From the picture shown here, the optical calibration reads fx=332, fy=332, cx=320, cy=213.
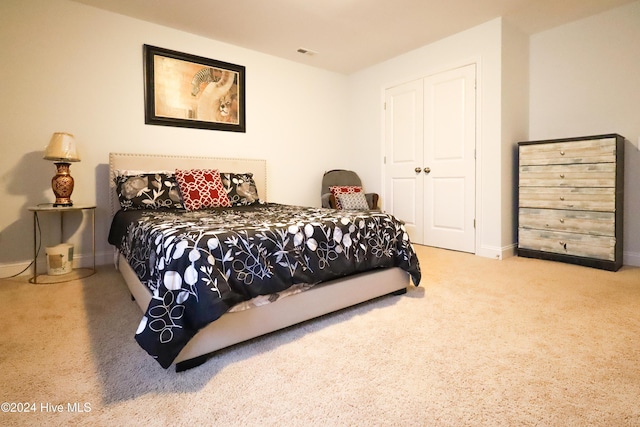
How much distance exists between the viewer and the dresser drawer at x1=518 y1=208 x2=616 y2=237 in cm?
291

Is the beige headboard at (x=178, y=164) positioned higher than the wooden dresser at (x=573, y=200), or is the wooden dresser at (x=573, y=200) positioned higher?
the beige headboard at (x=178, y=164)

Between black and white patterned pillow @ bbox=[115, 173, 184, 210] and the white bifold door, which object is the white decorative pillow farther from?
black and white patterned pillow @ bbox=[115, 173, 184, 210]

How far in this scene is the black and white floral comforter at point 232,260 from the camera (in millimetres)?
1337

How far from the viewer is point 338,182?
14.9 ft

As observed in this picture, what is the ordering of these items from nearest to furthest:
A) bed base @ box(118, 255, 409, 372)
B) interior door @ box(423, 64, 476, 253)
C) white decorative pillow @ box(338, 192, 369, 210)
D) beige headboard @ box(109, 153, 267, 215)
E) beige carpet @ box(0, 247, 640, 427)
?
beige carpet @ box(0, 247, 640, 427)
bed base @ box(118, 255, 409, 372)
beige headboard @ box(109, 153, 267, 215)
interior door @ box(423, 64, 476, 253)
white decorative pillow @ box(338, 192, 369, 210)

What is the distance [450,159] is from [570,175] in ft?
3.71

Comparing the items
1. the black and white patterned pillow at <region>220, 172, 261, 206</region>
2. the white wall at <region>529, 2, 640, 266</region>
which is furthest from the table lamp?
the white wall at <region>529, 2, 640, 266</region>

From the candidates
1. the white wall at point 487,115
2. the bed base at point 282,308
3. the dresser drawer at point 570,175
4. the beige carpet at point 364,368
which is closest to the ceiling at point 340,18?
the white wall at point 487,115

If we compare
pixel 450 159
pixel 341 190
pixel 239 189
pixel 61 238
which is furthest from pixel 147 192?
pixel 450 159

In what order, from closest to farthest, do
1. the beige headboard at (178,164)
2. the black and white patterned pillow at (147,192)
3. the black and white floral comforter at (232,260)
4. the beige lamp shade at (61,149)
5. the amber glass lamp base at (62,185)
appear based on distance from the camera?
the black and white floral comforter at (232,260)
the beige lamp shade at (61,149)
the amber glass lamp base at (62,185)
the black and white patterned pillow at (147,192)
the beige headboard at (178,164)

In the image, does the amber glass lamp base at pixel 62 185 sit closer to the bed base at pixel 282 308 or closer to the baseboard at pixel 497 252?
the bed base at pixel 282 308

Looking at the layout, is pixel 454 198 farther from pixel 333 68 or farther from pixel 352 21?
pixel 333 68

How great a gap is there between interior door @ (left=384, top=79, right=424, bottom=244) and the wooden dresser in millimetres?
1132

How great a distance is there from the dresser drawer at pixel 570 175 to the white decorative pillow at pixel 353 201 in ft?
5.50
